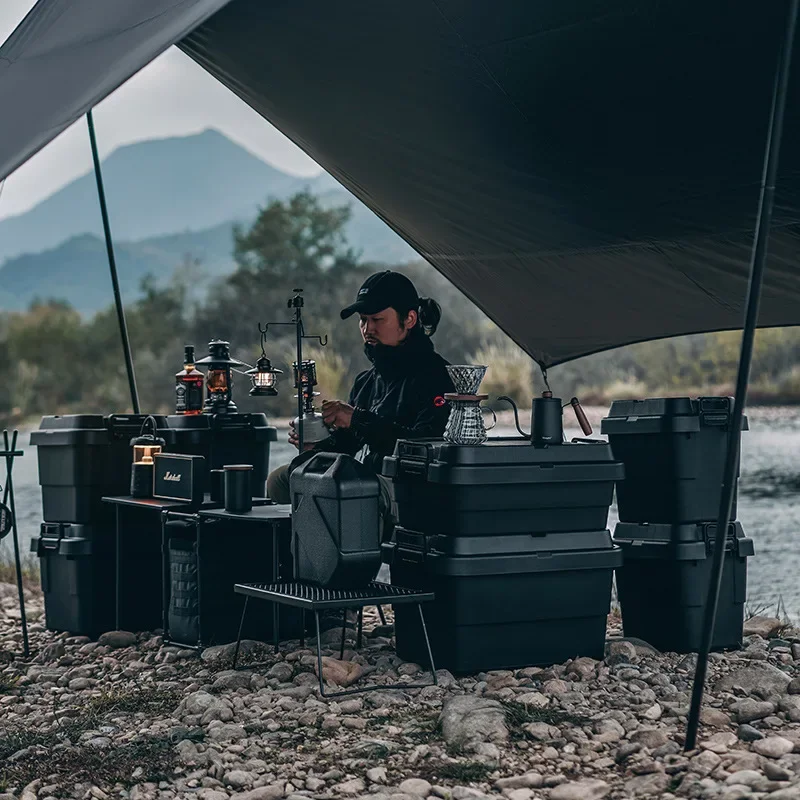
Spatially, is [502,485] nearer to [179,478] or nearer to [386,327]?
[386,327]

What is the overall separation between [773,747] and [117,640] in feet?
8.50

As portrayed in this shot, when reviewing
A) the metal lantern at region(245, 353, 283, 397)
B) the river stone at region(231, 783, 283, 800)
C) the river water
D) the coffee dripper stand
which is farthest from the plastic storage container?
the river water

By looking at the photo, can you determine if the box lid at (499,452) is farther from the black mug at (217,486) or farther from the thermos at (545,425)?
the black mug at (217,486)

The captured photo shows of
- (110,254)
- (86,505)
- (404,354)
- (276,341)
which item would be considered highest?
(276,341)

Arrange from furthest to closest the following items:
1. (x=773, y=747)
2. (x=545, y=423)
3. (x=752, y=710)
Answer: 1. (x=545, y=423)
2. (x=752, y=710)
3. (x=773, y=747)

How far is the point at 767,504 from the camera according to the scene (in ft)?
53.5

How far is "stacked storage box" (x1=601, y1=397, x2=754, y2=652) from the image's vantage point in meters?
4.34

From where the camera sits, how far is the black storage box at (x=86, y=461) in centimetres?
498

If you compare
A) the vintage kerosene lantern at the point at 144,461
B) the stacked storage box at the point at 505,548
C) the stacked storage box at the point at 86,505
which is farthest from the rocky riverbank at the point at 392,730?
the vintage kerosene lantern at the point at 144,461

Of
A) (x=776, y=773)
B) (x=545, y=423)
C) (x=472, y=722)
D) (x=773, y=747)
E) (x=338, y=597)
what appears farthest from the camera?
(x=545, y=423)

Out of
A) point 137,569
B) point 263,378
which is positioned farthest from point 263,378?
point 137,569

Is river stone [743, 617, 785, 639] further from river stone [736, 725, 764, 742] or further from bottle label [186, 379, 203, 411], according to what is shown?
bottle label [186, 379, 203, 411]

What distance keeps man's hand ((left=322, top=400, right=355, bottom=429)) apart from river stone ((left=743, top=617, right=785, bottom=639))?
176 cm

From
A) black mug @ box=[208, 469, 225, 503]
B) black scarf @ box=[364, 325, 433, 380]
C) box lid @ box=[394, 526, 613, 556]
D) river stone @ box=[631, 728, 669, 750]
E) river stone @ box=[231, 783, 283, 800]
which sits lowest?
river stone @ box=[231, 783, 283, 800]
